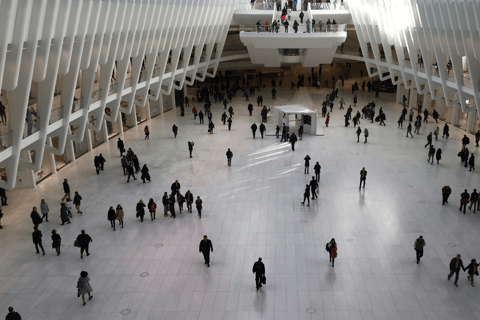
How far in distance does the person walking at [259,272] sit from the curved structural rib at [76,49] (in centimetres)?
887

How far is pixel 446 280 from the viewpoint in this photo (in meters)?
12.7

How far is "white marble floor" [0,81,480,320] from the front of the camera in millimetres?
11852

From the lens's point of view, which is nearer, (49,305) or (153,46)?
(49,305)

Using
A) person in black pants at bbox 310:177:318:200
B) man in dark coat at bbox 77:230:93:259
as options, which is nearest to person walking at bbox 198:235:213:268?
man in dark coat at bbox 77:230:93:259

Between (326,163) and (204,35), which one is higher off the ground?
(204,35)

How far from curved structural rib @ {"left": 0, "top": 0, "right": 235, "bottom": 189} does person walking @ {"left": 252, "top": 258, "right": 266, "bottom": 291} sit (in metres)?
8.87

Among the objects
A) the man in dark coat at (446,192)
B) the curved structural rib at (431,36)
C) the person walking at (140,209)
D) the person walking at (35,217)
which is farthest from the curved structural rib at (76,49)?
the man in dark coat at (446,192)

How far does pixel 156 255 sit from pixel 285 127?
49.1ft

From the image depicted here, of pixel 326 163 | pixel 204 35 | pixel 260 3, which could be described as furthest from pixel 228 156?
pixel 260 3

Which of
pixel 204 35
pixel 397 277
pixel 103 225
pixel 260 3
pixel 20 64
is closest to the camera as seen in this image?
pixel 397 277

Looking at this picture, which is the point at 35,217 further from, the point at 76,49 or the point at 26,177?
the point at 76,49

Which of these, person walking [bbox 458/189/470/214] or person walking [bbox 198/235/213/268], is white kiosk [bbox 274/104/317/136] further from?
person walking [bbox 198/235/213/268]

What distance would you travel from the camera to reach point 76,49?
17.9m

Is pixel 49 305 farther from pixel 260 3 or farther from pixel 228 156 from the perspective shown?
pixel 260 3
